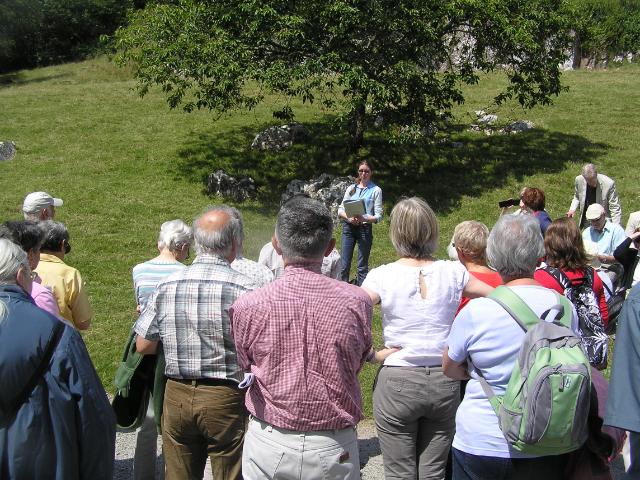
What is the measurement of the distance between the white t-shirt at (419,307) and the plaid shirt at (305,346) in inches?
21.9

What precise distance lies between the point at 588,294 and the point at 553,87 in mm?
11159

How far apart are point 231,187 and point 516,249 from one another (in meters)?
11.7

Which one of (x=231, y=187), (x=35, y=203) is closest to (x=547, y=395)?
(x=35, y=203)

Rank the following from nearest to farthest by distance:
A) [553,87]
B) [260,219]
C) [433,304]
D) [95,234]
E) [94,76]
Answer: [433,304]
[95,234]
[260,219]
[553,87]
[94,76]

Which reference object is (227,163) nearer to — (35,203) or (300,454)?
(35,203)

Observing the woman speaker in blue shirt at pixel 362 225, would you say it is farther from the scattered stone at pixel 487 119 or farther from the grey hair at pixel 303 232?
the scattered stone at pixel 487 119

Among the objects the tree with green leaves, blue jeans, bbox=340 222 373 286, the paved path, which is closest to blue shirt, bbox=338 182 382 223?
blue jeans, bbox=340 222 373 286

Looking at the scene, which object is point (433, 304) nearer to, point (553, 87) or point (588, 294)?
point (588, 294)

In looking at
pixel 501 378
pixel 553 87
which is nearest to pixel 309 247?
pixel 501 378

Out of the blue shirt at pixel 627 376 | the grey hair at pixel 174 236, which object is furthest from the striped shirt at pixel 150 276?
the blue shirt at pixel 627 376

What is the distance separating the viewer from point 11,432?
274 centimetres

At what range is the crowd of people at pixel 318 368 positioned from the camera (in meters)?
2.75

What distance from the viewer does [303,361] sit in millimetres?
2904

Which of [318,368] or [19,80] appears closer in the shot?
[318,368]
